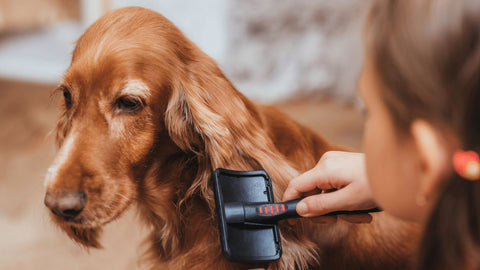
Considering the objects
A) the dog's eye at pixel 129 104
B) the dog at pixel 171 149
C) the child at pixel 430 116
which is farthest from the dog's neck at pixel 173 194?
the child at pixel 430 116

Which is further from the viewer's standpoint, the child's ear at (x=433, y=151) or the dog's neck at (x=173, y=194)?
the dog's neck at (x=173, y=194)

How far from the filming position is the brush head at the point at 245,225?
3.46 feet

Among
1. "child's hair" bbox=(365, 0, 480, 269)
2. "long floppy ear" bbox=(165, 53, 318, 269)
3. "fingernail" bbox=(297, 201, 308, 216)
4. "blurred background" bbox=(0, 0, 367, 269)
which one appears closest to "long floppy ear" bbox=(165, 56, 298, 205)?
"long floppy ear" bbox=(165, 53, 318, 269)

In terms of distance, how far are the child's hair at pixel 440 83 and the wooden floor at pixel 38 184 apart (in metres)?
0.94

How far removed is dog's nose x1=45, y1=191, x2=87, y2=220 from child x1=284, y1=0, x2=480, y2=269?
61cm

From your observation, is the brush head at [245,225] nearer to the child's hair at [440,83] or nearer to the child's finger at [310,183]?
the child's finger at [310,183]

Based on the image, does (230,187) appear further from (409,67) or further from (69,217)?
(409,67)

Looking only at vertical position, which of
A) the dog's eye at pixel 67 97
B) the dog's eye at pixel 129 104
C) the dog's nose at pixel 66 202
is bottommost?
the dog's nose at pixel 66 202

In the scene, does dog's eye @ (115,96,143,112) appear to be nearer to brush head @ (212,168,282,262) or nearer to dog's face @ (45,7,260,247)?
dog's face @ (45,7,260,247)

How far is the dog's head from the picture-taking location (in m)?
1.06

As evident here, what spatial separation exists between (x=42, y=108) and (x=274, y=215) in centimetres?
245

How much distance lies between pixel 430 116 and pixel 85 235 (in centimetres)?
98

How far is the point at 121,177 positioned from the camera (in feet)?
3.66

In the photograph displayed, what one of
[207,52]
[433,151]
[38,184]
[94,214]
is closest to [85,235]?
[94,214]
